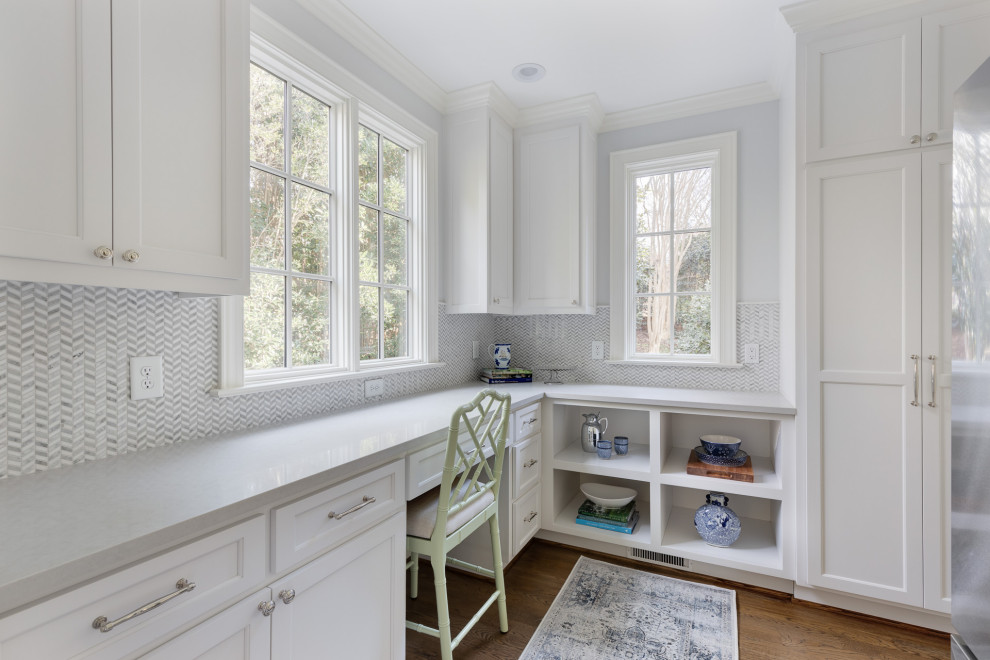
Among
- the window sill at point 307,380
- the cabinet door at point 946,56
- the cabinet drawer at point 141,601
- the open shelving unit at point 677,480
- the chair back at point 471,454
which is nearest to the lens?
the cabinet drawer at point 141,601

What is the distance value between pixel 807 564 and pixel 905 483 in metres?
0.51

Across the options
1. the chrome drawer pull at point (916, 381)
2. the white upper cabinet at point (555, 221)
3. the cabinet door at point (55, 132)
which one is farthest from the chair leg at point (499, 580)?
the chrome drawer pull at point (916, 381)

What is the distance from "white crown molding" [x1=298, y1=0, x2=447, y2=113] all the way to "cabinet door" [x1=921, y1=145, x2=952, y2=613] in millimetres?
2256

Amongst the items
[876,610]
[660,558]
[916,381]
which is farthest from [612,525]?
[916,381]

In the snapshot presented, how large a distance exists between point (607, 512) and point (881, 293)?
1619 millimetres

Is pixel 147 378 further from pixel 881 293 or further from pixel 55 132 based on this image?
pixel 881 293

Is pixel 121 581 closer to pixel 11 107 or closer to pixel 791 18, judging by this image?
pixel 11 107

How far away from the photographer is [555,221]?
2912 millimetres

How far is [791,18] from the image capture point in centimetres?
197

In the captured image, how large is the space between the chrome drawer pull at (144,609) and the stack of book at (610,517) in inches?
80.0

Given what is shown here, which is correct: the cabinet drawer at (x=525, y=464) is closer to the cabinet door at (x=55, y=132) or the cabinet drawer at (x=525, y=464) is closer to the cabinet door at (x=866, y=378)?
the cabinet door at (x=866, y=378)

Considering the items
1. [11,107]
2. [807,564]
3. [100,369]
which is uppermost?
[11,107]

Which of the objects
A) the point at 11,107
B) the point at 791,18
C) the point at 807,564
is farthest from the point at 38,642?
the point at 791,18

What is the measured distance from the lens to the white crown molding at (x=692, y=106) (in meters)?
2.63
